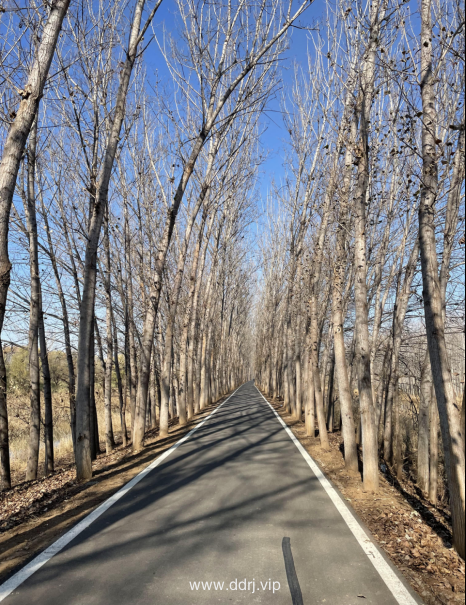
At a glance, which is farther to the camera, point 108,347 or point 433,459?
point 108,347

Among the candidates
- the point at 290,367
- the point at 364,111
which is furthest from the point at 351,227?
the point at 290,367

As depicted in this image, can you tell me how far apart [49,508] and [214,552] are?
3.12 metres

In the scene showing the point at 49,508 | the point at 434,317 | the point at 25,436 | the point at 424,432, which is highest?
the point at 434,317

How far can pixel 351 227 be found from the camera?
9.41m

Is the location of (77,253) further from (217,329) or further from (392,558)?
(217,329)

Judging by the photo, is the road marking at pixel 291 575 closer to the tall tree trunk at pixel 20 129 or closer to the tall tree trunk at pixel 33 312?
the tall tree trunk at pixel 20 129

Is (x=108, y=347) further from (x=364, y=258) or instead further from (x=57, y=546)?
(x=57, y=546)

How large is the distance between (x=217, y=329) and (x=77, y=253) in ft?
67.9

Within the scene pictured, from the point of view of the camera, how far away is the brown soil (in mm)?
3672

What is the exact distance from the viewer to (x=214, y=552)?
4.11 m

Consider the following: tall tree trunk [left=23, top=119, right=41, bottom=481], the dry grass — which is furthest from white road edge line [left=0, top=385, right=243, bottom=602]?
the dry grass

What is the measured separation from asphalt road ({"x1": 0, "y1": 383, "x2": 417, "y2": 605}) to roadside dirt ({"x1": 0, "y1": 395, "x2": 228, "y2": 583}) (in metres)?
0.37

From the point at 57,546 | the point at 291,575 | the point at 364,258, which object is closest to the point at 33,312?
the point at 57,546

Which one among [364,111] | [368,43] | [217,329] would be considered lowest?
[217,329]
